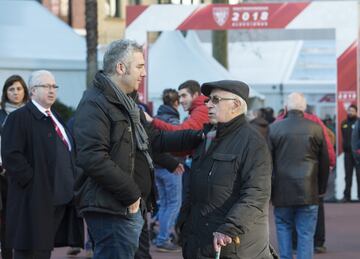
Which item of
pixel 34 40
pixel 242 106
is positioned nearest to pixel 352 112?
pixel 34 40

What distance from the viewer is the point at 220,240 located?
5.50m

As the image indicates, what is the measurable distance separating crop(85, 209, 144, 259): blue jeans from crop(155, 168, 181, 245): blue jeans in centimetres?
597

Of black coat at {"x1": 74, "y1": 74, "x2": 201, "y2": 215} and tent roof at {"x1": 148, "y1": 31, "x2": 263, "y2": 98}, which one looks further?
tent roof at {"x1": 148, "y1": 31, "x2": 263, "y2": 98}

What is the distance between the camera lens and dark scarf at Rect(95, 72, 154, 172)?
5.71m

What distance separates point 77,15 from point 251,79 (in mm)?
13624

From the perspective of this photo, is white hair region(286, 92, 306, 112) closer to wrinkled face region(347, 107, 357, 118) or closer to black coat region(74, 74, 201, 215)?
black coat region(74, 74, 201, 215)

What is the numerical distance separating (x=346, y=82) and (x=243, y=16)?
2.42m

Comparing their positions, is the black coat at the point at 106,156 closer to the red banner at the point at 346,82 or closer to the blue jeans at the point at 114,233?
the blue jeans at the point at 114,233

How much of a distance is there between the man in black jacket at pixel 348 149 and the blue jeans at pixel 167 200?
24.0ft

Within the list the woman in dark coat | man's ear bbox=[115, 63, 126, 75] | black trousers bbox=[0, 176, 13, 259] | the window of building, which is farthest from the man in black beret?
the window of building

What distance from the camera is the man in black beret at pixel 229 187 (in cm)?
561

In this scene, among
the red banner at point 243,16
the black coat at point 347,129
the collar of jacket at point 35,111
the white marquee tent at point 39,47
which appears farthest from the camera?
the white marquee tent at point 39,47

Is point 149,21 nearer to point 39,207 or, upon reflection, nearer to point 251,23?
point 251,23

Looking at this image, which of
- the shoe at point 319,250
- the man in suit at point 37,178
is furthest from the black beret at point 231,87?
the shoe at point 319,250
